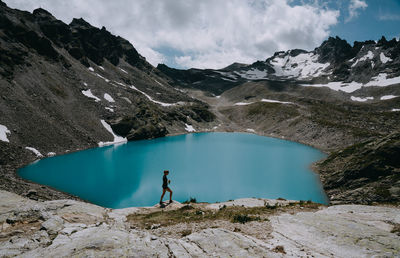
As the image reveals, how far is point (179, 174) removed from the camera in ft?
118

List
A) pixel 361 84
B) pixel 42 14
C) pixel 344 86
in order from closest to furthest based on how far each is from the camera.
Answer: pixel 42 14
pixel 361 84
pixel 344 86

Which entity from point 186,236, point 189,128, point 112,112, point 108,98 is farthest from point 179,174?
point 189,128

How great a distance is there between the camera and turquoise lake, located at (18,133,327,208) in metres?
28.3

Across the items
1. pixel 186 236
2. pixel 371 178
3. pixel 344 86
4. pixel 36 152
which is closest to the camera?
pixel 186 236

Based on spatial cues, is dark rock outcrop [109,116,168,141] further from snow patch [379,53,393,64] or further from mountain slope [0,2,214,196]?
snow patch [379,53,393,64]

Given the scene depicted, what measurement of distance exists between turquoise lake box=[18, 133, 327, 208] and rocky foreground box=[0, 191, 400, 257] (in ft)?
50.6

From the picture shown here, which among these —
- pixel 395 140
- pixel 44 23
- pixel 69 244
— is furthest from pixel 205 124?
pixel 69 244

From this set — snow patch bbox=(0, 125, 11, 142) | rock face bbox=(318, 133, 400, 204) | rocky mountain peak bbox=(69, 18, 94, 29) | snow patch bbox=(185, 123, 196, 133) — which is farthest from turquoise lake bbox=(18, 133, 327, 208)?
rocky mountain peak bbox=(69, 18, 94, 29)

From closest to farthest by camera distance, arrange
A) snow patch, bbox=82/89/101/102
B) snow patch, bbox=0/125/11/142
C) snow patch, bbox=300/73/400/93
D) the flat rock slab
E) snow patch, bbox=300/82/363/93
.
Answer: the flat rock slab
snow patch, bbox=0/125/11/142
snow patch, bbox=82/89/101/102
snow patch, bbox=300/73/400/93
snow patch, bbox=300/82/363/93

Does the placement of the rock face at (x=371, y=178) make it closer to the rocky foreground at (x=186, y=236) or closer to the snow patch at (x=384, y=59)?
the rocky foreground at (x=186, y=236)

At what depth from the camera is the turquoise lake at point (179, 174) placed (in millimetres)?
28312

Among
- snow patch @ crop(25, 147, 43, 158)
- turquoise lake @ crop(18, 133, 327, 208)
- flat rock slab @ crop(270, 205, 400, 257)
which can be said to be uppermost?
flat rock slab @ crop(270, 205, 400, 257)

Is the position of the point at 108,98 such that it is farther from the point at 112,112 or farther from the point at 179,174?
the point at 179,174

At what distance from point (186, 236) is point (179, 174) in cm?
2700
